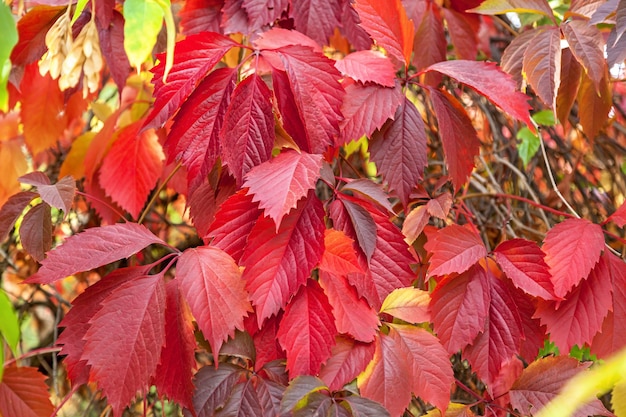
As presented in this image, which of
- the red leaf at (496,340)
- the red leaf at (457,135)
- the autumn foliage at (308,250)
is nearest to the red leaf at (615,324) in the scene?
the autumn foliage at (308,250)

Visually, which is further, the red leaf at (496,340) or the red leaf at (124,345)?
the red leaf at (496,340)

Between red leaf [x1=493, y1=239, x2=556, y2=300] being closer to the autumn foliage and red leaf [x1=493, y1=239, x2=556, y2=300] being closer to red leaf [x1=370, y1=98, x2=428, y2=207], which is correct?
the autumn foliage

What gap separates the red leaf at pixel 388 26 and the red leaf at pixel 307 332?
1.22 feet

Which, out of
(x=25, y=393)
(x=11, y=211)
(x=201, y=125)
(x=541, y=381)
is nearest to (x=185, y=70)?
(x=201, y=125)

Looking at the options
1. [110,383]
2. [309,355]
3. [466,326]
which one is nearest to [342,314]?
[309,355]

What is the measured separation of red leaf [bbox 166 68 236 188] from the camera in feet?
2.66

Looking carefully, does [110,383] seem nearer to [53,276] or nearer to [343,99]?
[53,276]

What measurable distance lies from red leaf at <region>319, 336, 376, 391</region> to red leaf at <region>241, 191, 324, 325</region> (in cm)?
11

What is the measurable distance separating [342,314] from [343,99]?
0.95 feet

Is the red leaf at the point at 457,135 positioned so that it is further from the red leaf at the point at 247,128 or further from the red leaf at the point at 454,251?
the red leaf at the point at 247,128

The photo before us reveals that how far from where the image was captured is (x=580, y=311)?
873 millimetres

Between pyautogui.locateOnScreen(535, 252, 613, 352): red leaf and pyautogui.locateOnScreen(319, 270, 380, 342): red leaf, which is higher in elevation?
pyautogui.locateOnScreen(319, 270, 380, 342): red leaf

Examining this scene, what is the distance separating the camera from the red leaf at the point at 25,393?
902 millimetres

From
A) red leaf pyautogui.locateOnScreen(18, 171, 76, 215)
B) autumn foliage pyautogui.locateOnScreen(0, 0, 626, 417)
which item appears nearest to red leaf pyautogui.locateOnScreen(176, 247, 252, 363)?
autumn foliage pyautogui.locateOnScreen(0, 0, 626, 417)
